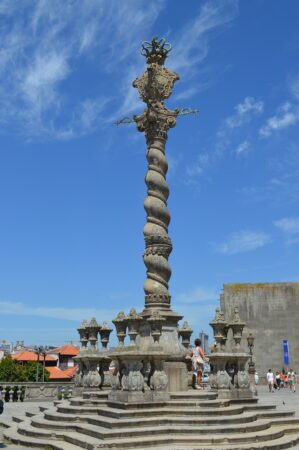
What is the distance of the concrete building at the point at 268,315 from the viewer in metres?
35.8

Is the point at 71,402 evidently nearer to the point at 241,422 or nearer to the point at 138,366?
the point at 138,366

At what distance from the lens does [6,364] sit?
57.4 meters

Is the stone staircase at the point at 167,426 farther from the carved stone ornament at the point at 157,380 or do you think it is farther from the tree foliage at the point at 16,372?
the tree foliage at the point at 16,372

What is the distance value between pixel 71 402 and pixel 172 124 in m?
9.03

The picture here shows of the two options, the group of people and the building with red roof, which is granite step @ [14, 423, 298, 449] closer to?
the group of people

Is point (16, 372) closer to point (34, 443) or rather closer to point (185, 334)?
point (185, 334)

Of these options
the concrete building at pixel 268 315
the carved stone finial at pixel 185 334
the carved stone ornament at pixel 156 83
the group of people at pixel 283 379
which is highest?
the carved stone ornament at pixel 156 83

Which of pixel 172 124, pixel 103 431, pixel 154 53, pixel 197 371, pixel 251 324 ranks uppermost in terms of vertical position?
pixel 154 53

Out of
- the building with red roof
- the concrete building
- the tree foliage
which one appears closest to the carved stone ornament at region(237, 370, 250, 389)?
the concrete building

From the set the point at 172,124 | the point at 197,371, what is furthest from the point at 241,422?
the point at 172,124

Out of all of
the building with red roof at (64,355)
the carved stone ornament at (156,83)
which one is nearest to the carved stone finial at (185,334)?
the carved stone ornament at (156,83)

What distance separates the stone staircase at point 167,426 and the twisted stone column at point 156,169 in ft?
12.1

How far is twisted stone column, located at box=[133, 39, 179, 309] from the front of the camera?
51.2 ft

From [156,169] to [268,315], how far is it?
23.4m
